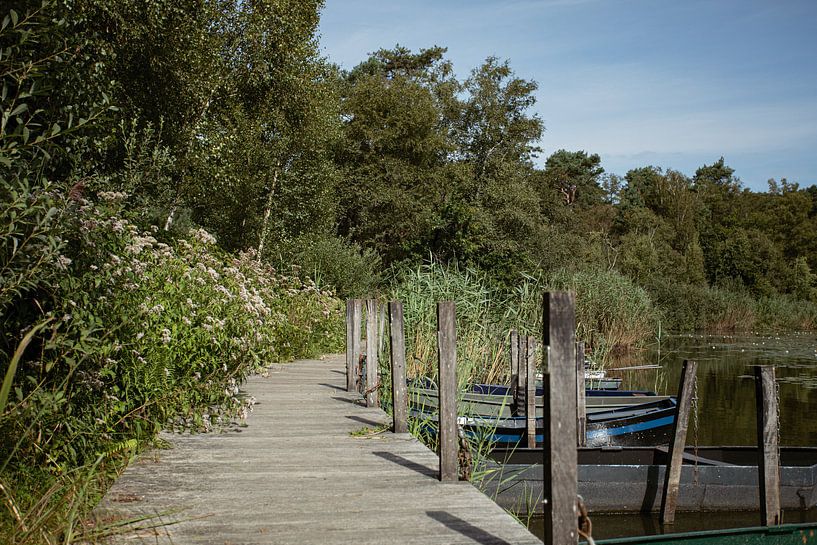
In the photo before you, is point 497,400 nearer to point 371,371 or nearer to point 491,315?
point 371,371

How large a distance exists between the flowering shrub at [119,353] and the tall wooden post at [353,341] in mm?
1637

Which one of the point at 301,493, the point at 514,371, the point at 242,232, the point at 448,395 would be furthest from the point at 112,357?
the point at 242,232

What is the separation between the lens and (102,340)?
5984mm

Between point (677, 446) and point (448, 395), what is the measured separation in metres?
4.79

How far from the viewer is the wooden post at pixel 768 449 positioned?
7797 millimetres

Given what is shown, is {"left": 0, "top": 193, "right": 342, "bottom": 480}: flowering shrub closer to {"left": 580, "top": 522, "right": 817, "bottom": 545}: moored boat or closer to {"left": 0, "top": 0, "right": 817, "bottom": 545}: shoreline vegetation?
{"left": 0, "top": 0, "right": 817, "bottom": 545}: shoreline vegetation

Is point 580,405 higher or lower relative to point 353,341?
lower

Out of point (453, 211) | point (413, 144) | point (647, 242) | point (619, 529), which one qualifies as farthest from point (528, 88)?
point (619, 529)

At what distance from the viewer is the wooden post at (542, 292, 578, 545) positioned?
10.9 feet

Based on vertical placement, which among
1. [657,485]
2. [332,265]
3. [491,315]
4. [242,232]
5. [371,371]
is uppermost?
[242,232]

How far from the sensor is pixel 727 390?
63.8ft

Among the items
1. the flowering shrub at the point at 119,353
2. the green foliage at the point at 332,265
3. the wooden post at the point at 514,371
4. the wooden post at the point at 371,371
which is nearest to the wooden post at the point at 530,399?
the wooden post at the point at 514,371

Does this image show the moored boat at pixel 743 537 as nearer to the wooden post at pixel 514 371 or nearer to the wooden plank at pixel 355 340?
the wooden plank at pixel 355 340

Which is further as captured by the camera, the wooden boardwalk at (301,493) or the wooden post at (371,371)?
the wooden post at (371,371)
